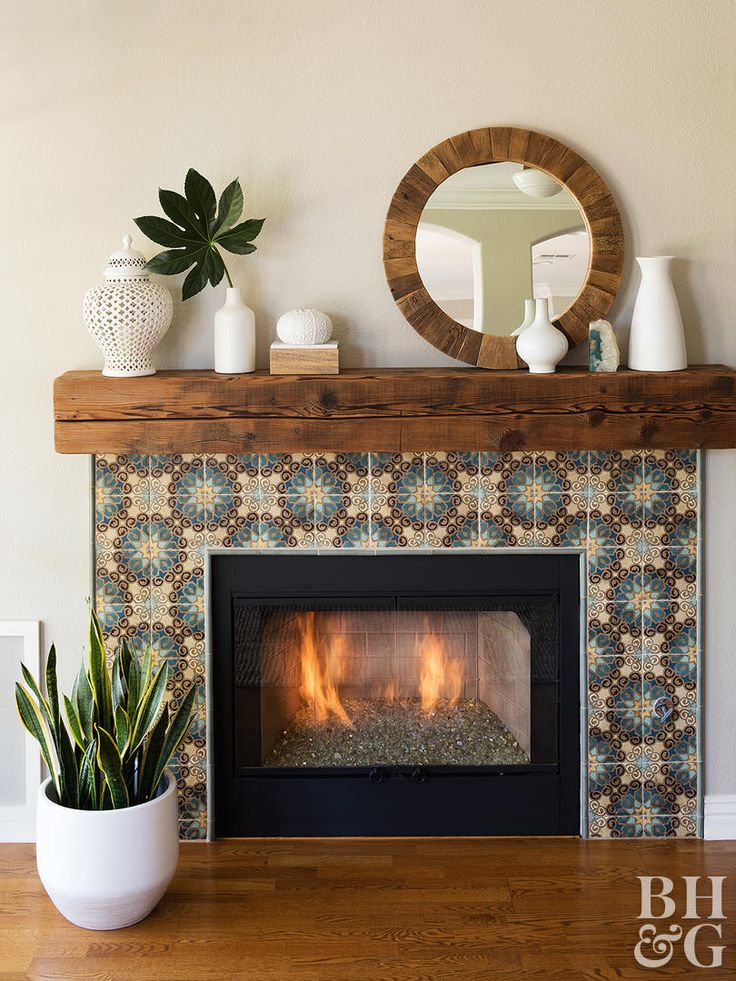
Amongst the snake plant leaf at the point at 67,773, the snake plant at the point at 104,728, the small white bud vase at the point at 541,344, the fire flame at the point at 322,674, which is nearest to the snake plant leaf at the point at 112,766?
the snake plant at the point at 104,728

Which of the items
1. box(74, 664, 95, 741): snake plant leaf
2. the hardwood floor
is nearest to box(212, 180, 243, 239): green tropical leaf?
box(74, 664, 95, 741): snake plant leaf

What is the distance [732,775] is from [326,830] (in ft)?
3.63

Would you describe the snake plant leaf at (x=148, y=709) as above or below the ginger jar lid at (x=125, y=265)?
below

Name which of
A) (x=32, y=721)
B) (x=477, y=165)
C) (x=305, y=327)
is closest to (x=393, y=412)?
(x=305, y=327)

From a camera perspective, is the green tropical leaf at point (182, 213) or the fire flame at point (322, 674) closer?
the green tropical leaf at point (182, 213)

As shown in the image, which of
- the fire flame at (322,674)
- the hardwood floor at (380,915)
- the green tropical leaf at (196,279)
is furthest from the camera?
the fire flame at (322,674)

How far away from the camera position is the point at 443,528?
9.44 ft

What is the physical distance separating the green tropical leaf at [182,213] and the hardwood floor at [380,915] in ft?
5.26

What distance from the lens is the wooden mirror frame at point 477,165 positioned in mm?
2787

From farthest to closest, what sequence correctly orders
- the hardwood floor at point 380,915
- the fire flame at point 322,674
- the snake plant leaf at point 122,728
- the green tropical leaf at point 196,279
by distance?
the fire flame at point 322,674, the green tropical leaf at point 196,279, the snake plant leaf at point 122,728, the hardwood floor at point 380,915

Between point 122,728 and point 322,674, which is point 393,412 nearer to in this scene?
point 322,674

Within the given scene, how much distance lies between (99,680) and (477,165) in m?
1.57

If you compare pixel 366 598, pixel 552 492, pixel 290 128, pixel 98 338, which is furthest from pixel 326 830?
pixel 290 128

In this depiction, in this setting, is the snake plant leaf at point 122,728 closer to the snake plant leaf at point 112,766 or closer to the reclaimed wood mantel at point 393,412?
the snake plant leaf at point 112,766
